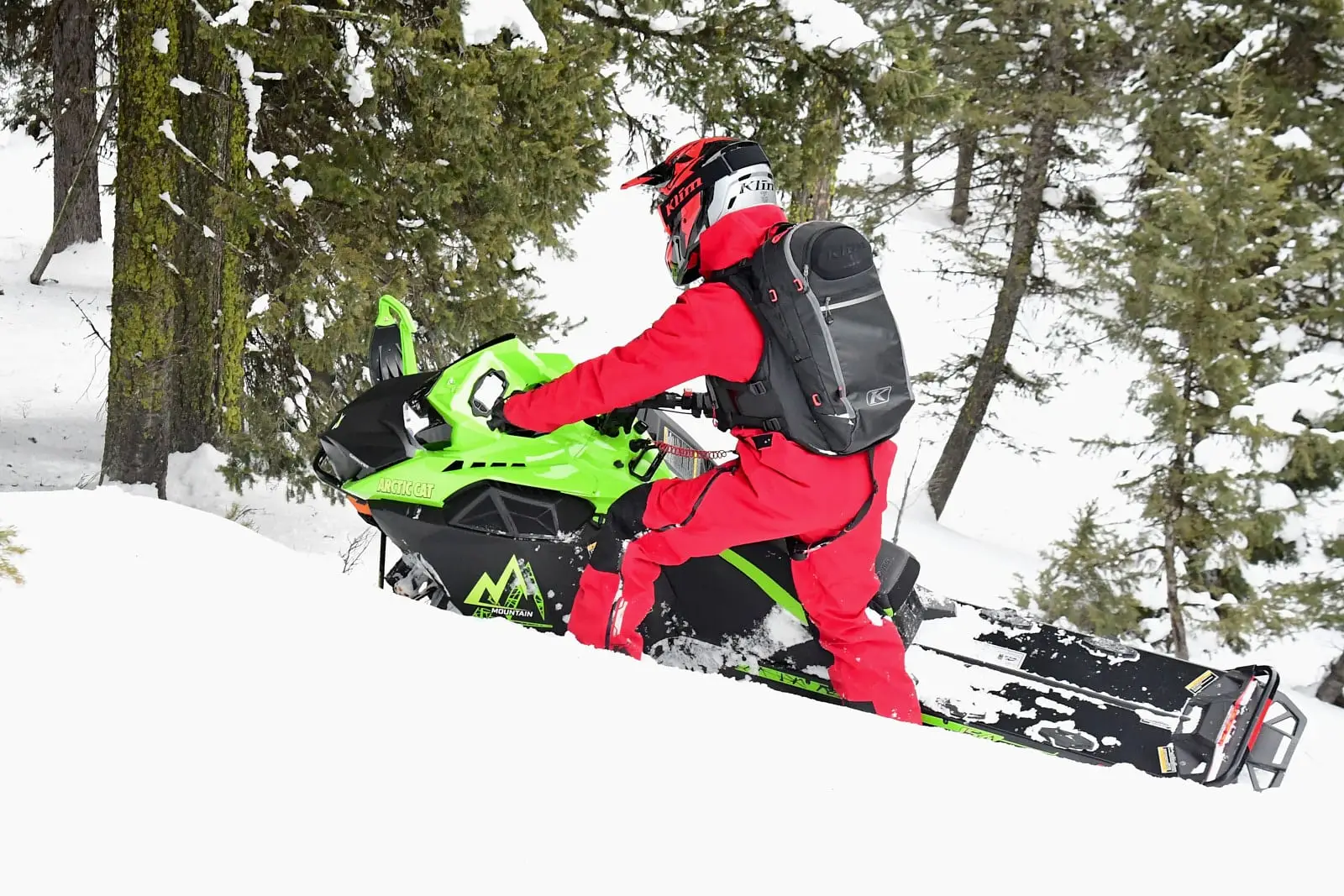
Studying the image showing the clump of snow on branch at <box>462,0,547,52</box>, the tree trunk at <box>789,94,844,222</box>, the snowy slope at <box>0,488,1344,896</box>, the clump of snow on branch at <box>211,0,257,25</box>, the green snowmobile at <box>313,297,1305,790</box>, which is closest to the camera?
the snowy slope at <box>0,488,1344,896</box>

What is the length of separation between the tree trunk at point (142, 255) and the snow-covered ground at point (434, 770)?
3.26m

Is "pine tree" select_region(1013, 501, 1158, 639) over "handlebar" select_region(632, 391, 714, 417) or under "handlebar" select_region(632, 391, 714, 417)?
under

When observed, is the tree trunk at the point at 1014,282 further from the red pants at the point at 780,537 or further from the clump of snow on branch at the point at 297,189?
the red pants at the point at 780,537

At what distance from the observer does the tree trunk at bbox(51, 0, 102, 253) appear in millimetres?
7929

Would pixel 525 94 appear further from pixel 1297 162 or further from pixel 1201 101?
pixel 1201 101

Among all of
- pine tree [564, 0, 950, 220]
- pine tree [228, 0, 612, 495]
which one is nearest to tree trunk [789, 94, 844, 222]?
pine tree [564, 0, 950, 220]

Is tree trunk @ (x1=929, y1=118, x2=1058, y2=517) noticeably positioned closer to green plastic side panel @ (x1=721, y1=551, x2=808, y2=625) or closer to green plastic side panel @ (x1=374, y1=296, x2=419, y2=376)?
green plastic side panel @ (x1=721, y1=551, x2=808, y2=625)

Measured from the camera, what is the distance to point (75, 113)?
1215cm

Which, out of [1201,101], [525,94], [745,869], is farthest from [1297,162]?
[745,869]

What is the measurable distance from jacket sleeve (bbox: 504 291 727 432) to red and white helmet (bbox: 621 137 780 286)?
0.38m

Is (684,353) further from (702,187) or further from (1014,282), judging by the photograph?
(1014,282)

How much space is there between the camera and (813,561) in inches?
141

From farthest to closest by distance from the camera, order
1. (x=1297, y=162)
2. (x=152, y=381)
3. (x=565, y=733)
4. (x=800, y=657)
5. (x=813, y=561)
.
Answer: (x=1297, y=162), (x=152, y=381), (x=800, y=657), (x=813, y=561), (x=565, y=733)

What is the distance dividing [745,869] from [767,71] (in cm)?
623
